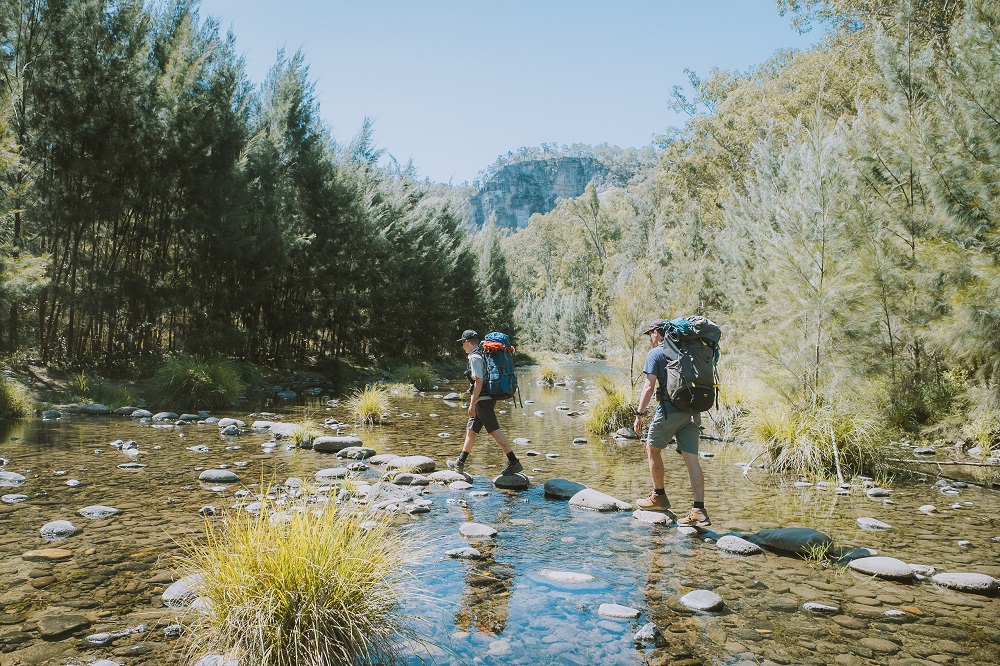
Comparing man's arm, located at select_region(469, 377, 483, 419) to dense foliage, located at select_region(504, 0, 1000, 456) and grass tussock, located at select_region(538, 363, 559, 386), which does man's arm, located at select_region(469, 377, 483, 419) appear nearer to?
dense foliage, located at select_region(504, 0, 1000, 456)

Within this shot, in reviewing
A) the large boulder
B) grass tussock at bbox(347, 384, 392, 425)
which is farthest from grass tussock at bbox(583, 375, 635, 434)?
the large boulder

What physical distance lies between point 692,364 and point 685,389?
0.27 metres

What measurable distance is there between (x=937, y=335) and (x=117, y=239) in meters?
19.1

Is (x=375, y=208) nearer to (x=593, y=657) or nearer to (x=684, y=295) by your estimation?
(x=684, y=295)

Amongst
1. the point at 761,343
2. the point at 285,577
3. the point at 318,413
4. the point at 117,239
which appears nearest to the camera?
the point at 285,577

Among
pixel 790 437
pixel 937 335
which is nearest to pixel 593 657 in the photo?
pixel 790 437

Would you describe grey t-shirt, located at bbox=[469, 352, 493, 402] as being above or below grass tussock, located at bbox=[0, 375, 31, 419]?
above

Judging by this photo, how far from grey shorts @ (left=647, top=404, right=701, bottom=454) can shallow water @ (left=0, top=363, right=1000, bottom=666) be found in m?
0.86

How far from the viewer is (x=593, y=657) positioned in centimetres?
353

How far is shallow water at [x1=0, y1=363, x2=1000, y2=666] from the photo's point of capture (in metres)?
3.56

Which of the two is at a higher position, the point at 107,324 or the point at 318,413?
the point at 107,324

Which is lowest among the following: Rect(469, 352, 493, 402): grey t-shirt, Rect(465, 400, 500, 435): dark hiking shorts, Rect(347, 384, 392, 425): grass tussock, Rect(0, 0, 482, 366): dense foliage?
Rect(347, 384, 392, 425): grass tussock

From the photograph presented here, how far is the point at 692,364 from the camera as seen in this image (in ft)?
20.2

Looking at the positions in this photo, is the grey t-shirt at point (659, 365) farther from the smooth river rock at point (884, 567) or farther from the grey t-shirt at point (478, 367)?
the grey t-shirt at point (478, 367)
